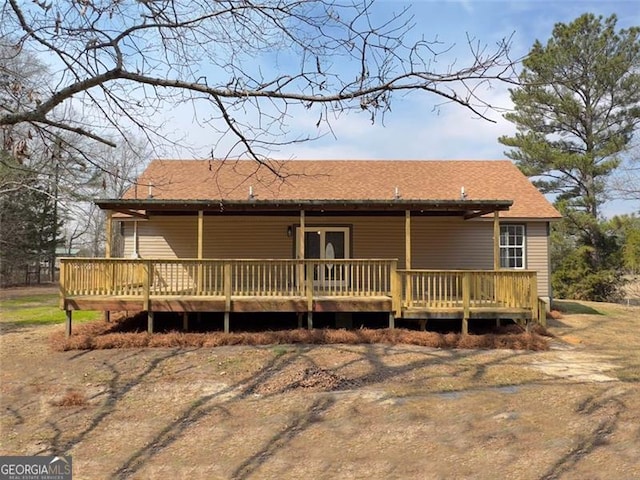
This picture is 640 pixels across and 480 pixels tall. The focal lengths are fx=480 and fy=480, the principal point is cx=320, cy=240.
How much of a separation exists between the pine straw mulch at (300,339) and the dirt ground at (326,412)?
0.33 m

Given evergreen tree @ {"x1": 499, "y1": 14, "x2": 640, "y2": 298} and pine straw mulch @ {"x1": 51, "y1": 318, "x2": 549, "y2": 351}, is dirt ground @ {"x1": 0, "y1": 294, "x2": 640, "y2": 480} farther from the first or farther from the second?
evergreen tree @ {"x1": 499, "y1": 14, "x2": 640, "y2": 298}

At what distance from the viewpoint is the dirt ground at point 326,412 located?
16.9 ft

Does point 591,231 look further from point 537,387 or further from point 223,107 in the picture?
point 223,107

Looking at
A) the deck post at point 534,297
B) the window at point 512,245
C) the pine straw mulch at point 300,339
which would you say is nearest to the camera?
the pine straw mulch at point 300,339

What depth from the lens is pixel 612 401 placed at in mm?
6645

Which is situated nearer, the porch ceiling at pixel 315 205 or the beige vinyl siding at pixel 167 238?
the porch ceiling at pixel 315 205

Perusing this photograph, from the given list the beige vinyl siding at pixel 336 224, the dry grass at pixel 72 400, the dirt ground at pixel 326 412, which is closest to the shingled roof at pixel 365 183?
the beige vinyl siding at pixel 336 224

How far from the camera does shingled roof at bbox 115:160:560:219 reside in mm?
15766

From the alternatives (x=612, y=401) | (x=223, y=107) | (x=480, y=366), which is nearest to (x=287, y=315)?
(x=480, y=366)

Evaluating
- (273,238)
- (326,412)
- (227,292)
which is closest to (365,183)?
(273,238)

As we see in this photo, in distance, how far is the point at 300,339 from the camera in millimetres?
10000

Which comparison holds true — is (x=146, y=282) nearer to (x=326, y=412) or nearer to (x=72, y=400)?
(x=72, y=400)

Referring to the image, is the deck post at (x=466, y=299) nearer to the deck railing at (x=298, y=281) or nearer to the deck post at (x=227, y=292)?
the deck railing at (x=298, y=281)

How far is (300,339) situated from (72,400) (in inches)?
173
